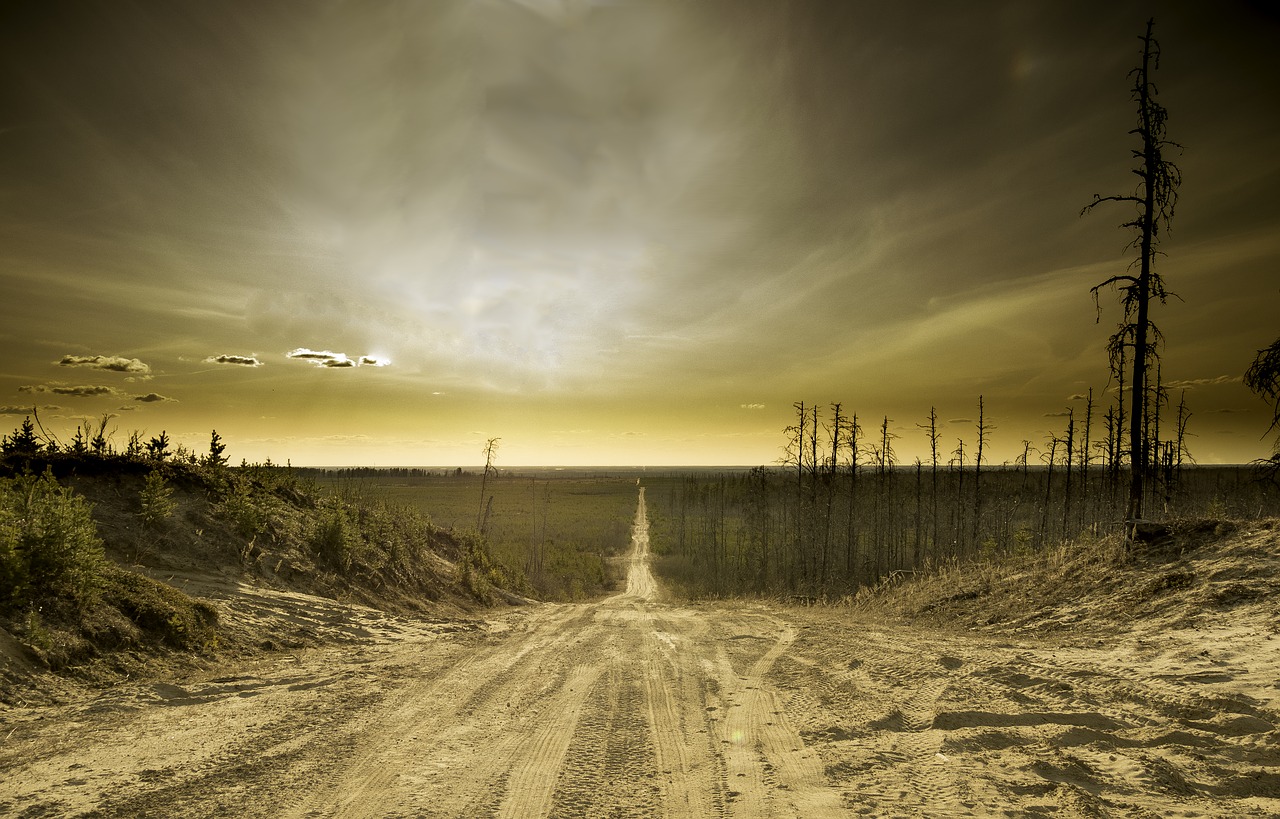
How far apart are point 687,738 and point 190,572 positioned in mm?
11073

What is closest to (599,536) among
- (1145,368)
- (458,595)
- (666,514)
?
(666,514)

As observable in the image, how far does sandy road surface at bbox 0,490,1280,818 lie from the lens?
4633mm

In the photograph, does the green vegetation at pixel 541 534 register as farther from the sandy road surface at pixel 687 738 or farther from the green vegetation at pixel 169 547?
the sandy road surface at pixel 687 738

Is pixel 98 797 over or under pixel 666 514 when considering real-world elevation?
over

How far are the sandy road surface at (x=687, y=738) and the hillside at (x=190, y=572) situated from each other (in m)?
1.09

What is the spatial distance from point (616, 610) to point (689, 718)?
12139 millimetres

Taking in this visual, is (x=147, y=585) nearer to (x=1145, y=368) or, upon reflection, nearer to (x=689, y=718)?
(x=689, y=718)

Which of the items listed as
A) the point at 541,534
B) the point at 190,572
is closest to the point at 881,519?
the point at 541,534

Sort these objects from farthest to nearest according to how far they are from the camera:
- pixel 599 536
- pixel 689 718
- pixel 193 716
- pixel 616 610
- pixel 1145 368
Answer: pixel 599 536
pixel 616 610
pixel 1145 368
pixel 689 718
pixel 193 716

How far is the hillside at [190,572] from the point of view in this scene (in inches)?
303

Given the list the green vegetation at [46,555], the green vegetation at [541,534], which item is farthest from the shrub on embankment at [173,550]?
the green vegetation at [541,534]

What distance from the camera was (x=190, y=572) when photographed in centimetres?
1177

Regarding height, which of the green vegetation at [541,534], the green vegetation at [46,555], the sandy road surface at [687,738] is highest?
the green vegetation at [46,555]

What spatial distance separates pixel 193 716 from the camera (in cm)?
641
